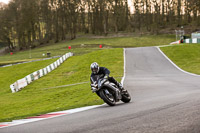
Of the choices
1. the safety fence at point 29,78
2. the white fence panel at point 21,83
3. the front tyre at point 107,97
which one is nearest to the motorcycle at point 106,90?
the front tyre at point 107,97

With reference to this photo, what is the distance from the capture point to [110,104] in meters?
10.3

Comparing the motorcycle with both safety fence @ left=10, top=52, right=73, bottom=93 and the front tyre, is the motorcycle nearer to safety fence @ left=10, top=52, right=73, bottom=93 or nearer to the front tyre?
the front tyre

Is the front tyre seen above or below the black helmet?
below

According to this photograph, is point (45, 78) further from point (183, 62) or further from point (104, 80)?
point (104, 80)

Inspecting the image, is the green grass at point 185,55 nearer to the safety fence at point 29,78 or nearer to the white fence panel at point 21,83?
the safety fence at point 29,78

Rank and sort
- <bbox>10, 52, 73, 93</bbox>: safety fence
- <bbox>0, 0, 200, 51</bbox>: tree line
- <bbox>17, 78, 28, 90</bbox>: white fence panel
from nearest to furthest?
<bbox>10, 52, 73, 93</bbox>: safety fence, <bbox>17, 78, 28, 90</bbox>: white fence panel, <bbox>0, 0, 200, 51</bbox>: tree line

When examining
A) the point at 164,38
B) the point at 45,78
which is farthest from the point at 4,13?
the point at 45,78

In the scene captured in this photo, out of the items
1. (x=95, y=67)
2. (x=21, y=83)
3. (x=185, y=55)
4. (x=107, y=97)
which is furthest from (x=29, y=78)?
(x=185, y=55)

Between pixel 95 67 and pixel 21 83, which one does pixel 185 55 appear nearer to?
pixel 21 83

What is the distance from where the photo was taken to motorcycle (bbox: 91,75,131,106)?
10.3m

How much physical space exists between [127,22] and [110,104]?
91.4 meters

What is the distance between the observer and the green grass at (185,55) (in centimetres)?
3245

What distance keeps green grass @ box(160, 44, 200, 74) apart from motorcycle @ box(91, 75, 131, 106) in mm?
21751

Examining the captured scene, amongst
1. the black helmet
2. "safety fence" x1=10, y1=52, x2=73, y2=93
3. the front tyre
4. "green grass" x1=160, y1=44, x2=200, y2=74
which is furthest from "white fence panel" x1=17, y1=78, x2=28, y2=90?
the front tyre
